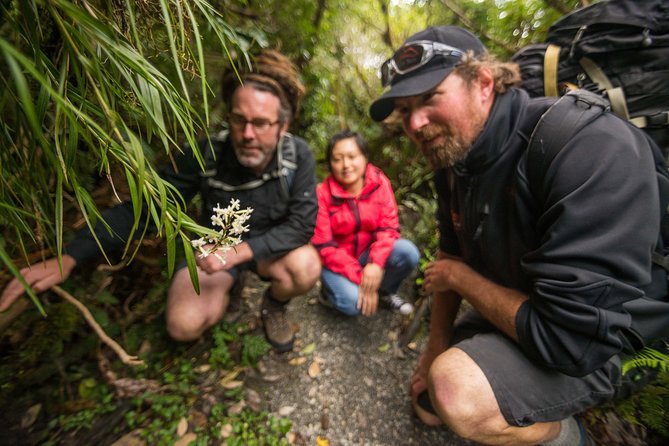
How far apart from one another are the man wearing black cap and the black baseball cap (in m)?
0.01

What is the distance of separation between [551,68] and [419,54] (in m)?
0.79

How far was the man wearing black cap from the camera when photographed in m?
1.23

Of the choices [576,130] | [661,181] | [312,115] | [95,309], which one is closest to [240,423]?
[95,309]

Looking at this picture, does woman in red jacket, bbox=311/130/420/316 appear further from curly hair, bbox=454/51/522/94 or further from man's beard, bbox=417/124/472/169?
curly hair, bbox=454/51/522/94

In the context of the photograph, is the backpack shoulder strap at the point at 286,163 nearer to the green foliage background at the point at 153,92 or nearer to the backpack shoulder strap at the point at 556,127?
the green foliage background at the point at 153,92

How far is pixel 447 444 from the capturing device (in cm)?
204

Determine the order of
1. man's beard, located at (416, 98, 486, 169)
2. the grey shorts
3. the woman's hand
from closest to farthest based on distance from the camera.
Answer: the grey shorts → man's beard, located at (416, 98, 486, 169) → the woman's hand

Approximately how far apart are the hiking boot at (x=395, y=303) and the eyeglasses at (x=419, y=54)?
227 cm

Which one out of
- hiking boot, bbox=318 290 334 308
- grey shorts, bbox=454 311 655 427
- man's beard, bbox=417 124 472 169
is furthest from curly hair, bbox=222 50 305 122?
grey shorts, bbox=454 311 655 427

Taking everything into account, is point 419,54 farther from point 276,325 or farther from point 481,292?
point 276,325

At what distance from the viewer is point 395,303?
3260 mm

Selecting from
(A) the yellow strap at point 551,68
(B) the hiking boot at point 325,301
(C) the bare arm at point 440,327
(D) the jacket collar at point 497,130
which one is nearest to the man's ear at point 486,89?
(D) the jacket collar at point 497,130

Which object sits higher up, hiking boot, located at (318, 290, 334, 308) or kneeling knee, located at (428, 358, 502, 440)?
kneeling knee, located at (428, 358, 502, 440)

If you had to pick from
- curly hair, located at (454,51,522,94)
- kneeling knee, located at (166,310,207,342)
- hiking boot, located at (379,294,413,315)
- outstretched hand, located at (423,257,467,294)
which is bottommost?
hiking boot, located at (379,294,413,315)
